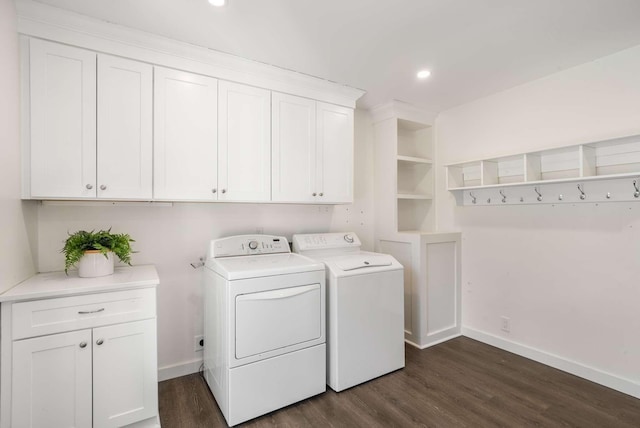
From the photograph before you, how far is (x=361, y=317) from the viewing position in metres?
2.28

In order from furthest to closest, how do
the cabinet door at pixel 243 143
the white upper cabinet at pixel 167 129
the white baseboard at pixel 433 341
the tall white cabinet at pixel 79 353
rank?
the white baseboard at pixel 433 341 → the cabinet door at pixel 243 143 → the white upper cabinet at pixel 167 129 → the tall white cabinet at pixel 79 353

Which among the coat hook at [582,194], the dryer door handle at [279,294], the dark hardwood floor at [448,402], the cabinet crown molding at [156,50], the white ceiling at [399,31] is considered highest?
the white ceiling at [399,31]

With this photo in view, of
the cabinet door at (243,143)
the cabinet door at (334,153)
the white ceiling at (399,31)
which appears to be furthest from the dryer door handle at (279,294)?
the white ceiling at (399,31)

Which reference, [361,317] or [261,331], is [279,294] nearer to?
[261,331]

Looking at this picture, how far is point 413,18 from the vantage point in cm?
180

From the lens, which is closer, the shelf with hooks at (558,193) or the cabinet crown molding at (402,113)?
the shelf with hooks at (558,193)

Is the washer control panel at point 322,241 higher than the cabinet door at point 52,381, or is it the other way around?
the washer control panel at point 322,241

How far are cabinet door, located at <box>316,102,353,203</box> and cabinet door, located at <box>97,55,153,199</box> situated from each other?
131cm

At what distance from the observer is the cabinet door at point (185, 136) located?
2018mm

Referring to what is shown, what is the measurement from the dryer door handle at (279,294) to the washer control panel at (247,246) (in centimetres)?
53

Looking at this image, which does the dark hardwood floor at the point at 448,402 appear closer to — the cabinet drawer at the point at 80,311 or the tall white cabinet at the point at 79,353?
the tall white cabinet at the point at 79,353

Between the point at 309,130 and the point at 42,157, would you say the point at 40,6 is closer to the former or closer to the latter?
the point at 42,157

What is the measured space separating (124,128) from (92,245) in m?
0.75

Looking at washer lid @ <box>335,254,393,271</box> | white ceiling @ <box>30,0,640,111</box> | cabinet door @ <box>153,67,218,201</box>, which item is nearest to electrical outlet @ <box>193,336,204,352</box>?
cabinet door @ <box>153,67,218,201</box>
